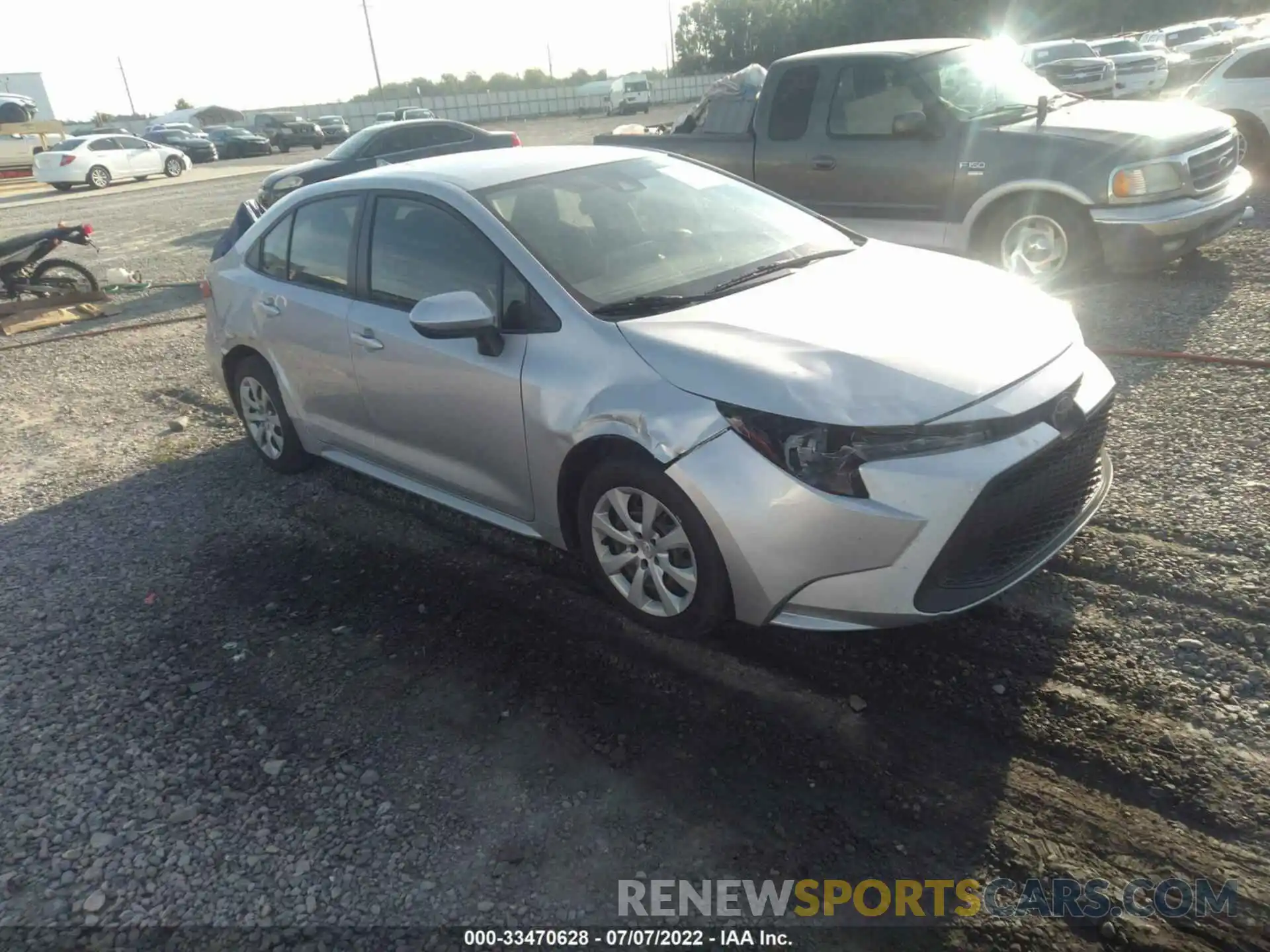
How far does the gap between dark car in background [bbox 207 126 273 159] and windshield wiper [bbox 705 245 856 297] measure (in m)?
44.7

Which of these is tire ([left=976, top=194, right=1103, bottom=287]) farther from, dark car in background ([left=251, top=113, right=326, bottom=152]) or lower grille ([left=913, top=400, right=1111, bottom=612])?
dark car in background ([left=251, top=113, right=326, bottom=152])

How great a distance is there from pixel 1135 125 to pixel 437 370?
18.9ft

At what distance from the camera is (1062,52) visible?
72.3 ft

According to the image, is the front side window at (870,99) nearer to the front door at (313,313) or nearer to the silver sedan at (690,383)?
the silver sedan at (690,383)

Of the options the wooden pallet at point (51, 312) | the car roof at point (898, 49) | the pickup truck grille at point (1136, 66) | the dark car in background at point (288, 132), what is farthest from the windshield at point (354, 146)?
the dark car in background at point (288, 132)

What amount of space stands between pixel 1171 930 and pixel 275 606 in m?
3.50

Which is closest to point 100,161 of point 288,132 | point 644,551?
point 288,132

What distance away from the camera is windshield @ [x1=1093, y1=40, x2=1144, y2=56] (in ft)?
78.2

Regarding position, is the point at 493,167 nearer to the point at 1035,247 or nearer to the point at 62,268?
the point at 1035,247

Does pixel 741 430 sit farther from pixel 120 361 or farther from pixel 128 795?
pixel 120 361

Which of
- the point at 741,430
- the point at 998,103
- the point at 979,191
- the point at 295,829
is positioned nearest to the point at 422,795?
the point at 295,829

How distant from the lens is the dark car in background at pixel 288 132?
45562 mm

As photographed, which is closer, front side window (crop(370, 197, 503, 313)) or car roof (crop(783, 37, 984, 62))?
front side window (crop(370, 197, 503, 313))

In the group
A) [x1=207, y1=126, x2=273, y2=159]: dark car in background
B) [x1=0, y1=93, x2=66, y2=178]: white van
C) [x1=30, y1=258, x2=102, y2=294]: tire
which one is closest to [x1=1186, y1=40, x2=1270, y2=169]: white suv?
[x1=30, y1=258, x2=102, y2=294]: tire
